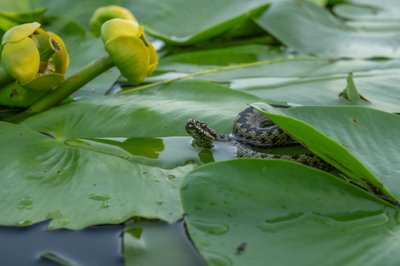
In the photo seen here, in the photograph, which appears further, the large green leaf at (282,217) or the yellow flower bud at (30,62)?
the yellow flower bud at (30,62)

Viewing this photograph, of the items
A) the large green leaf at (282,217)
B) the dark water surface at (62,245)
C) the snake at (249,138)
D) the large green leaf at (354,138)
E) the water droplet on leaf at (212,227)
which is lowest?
the dark water surface at (62,245)

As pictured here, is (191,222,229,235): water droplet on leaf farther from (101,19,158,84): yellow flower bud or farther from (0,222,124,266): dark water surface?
(101,19,158,84): yellow flower bud

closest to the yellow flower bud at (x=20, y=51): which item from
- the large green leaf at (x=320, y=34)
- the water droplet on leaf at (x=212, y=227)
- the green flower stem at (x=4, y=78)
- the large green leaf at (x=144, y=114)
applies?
the green flower stem at (x=4, y=78)

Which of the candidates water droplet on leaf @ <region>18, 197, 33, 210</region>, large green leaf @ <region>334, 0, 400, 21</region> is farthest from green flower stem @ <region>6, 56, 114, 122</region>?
large green leaf @ <region>334, 0, 400, 21</region>

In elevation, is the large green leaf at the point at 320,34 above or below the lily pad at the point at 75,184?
above

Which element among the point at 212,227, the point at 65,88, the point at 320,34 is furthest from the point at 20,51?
the point at 320,34

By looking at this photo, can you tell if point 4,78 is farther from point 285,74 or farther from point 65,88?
point 285,74

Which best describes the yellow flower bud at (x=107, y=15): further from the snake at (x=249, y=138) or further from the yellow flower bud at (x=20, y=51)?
the snake at (x=249, y=138)
